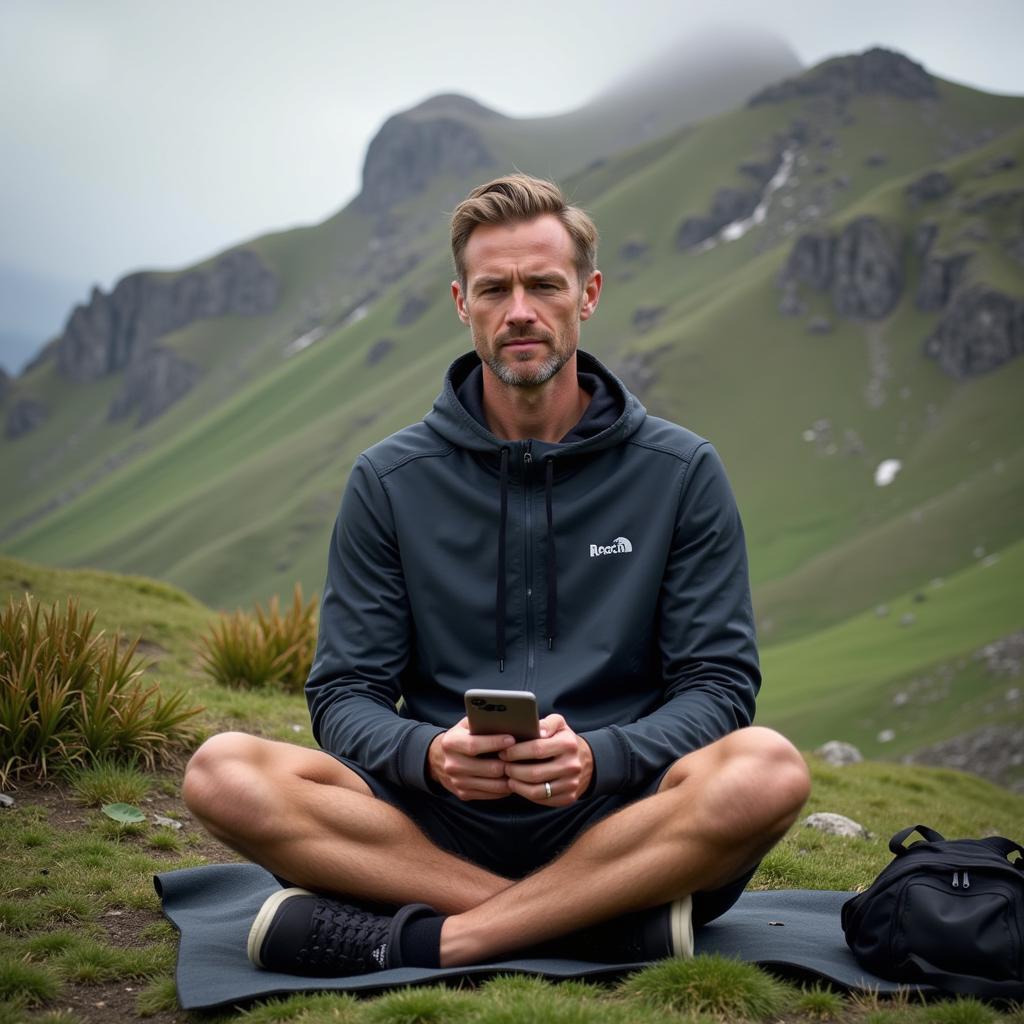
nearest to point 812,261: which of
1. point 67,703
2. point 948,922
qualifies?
point 67,703

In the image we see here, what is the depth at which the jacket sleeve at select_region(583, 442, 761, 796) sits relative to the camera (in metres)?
4.91

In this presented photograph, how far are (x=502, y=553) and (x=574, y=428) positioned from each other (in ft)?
2.61

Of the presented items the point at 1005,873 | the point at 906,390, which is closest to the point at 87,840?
the point at 1005,873

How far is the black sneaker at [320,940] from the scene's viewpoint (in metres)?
4.87

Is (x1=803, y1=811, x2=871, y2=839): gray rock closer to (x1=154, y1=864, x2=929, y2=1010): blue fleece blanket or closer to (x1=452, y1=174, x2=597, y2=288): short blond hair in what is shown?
(x1=154, y1=864, x2=929, y2=1010): blue fleece blanket

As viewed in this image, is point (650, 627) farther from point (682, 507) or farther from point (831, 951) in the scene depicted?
point (831, 951)

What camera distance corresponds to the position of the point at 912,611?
8756 centimetres

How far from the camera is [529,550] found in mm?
5441

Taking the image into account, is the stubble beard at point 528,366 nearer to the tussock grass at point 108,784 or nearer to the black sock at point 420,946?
the black sock at point 420,946

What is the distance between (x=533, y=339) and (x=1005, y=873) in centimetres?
325

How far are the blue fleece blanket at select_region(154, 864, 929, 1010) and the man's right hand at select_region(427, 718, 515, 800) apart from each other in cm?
75

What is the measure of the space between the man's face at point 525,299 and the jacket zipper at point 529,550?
1.30 ft

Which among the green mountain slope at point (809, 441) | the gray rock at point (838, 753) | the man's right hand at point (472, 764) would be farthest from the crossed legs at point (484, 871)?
the green mountain slope at point (809, 441)

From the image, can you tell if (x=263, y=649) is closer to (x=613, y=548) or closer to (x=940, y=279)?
(x=613, y=548)
